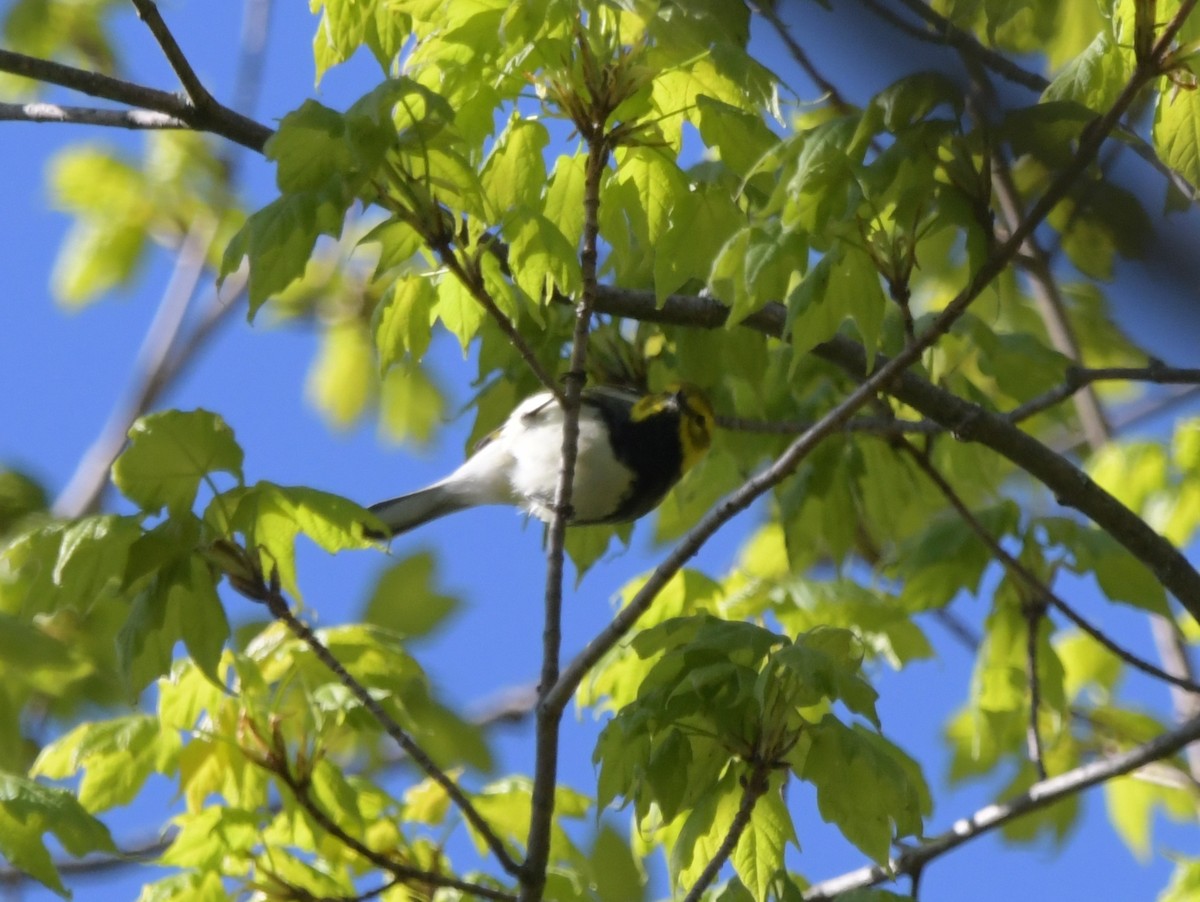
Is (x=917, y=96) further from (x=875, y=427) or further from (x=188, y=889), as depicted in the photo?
(x=188, y=889)

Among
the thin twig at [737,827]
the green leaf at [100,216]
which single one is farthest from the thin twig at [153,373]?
the thin twig at [737,827]

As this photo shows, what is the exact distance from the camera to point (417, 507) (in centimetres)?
454

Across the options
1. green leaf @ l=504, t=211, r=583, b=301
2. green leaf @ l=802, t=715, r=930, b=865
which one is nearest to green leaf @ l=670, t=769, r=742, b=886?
green leaf @ l=802, t=715, r=930, b=865

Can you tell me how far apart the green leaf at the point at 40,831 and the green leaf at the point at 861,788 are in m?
1.20

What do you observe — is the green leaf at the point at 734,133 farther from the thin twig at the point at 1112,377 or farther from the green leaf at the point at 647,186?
the thin twig at the point at 1112,377

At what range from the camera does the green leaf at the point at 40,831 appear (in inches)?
95.3

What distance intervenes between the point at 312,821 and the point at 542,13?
1.62 metres

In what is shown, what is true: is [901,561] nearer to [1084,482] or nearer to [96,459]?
[1084,482]

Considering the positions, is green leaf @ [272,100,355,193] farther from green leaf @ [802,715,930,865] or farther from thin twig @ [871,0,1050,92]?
green leaf @ [802,715,930,865]

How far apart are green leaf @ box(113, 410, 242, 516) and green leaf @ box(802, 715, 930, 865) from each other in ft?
3.35

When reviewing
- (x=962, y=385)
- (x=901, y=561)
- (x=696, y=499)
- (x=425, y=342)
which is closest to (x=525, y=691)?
(x=696, y=499)

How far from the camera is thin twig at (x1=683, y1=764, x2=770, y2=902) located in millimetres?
2189

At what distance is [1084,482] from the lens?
2830 millimetres

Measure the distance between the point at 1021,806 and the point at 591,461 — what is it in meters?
1.58
